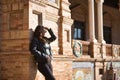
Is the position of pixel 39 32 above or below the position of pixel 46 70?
above

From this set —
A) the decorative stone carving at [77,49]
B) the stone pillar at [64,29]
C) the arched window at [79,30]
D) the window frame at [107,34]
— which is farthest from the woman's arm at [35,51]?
the window frame at [107,34]

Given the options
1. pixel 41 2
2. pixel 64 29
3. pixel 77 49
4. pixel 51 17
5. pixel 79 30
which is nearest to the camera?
pixel 41 2

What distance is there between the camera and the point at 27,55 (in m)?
9.29

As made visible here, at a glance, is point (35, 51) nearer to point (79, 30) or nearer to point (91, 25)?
point (91, 25)

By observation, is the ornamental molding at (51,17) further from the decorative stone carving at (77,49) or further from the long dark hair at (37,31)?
the decorative stone carving at (77,49)

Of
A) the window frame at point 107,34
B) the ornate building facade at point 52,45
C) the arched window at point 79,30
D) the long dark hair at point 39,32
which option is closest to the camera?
the long dark hair at point 39,32

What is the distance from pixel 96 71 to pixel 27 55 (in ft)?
24.0

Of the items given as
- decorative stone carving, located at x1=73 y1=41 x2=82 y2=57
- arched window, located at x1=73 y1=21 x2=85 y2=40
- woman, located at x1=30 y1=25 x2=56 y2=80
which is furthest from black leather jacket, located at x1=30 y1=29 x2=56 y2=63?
arched window, located at x1=73 y1=21 x2=85 y2=40

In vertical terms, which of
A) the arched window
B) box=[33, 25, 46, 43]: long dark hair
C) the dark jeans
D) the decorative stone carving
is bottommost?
the dark jeans

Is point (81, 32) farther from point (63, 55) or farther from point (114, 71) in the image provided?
point (63, 55)

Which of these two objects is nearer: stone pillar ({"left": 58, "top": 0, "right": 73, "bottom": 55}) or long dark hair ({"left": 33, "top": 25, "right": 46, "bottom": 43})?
long dark hair ({"left": 33, "top": 25, "right": 46, "bottom": 43})

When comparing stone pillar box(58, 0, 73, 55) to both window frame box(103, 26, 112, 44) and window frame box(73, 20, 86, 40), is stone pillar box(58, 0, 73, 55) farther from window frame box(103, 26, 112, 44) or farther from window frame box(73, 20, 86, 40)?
window frame box(103, 26, 112, 44)

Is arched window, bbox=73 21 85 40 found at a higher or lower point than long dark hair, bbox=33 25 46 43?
higher

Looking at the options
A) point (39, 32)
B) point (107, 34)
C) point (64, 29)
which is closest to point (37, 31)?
point (39, 32)
